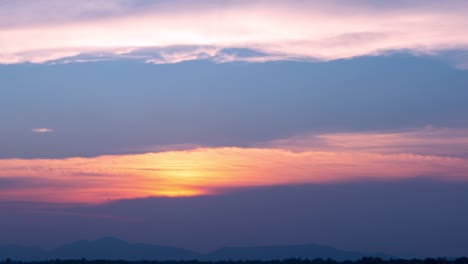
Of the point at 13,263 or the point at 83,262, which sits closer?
the point at 83,262

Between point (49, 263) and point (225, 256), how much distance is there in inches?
3192

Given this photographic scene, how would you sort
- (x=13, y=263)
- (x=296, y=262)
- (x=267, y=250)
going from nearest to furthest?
(x=296, y=262)
(x=13, y=263)
(x=267, y=250)

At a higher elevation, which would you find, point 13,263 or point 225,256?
point 225,256

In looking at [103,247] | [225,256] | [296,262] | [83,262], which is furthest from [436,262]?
→ [103,247]

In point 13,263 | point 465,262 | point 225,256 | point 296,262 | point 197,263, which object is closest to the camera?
point 465,262

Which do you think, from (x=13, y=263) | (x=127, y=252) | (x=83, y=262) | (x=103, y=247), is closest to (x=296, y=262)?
(x=83, y=262)

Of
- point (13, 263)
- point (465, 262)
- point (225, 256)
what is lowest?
point (465, 262)

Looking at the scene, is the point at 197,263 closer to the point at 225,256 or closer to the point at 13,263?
the point at 13,263

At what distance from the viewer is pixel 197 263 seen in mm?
73188

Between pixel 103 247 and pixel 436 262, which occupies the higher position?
pixel 103 247

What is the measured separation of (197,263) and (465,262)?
21877mm

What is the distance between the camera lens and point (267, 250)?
173125 mm

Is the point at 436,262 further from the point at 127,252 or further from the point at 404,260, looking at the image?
the point at 127,252

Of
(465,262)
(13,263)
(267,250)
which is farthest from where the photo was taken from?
(267,250)
